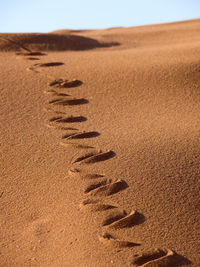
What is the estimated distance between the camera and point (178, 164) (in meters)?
2.82

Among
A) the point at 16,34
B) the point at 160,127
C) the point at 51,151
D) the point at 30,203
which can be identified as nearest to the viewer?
the point at 30,203

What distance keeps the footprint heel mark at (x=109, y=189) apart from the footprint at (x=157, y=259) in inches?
20.5

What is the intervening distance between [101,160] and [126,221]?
641 mm

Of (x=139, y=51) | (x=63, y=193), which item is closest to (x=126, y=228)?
(x=63, y=193)

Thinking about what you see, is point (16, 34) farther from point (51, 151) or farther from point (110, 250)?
point (110, 250)

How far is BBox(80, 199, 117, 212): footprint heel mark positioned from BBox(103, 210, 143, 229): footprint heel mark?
11cm

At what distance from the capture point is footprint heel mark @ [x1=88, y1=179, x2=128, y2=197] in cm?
262

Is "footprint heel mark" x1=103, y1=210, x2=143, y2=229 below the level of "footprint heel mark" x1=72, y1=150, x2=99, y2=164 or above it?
below

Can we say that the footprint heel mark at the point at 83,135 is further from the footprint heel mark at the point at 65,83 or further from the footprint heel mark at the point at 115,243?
the footprint heel mark at the point at 115,243

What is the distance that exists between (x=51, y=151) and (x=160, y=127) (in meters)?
0.93

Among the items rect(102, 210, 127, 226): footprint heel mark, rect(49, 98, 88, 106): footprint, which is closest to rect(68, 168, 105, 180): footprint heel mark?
rect(102, 210, 127, 226): footprint heel mark

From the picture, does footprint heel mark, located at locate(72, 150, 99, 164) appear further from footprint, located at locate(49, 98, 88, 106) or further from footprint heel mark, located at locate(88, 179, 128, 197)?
footprint, located at locate(49, 98, 88, 106)

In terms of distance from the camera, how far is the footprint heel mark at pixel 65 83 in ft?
13.6

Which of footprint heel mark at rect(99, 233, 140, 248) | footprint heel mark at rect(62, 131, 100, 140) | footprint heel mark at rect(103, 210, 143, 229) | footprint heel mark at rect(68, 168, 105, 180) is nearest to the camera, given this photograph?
footprint heel mark at rect(99, 233, 140, 248)
